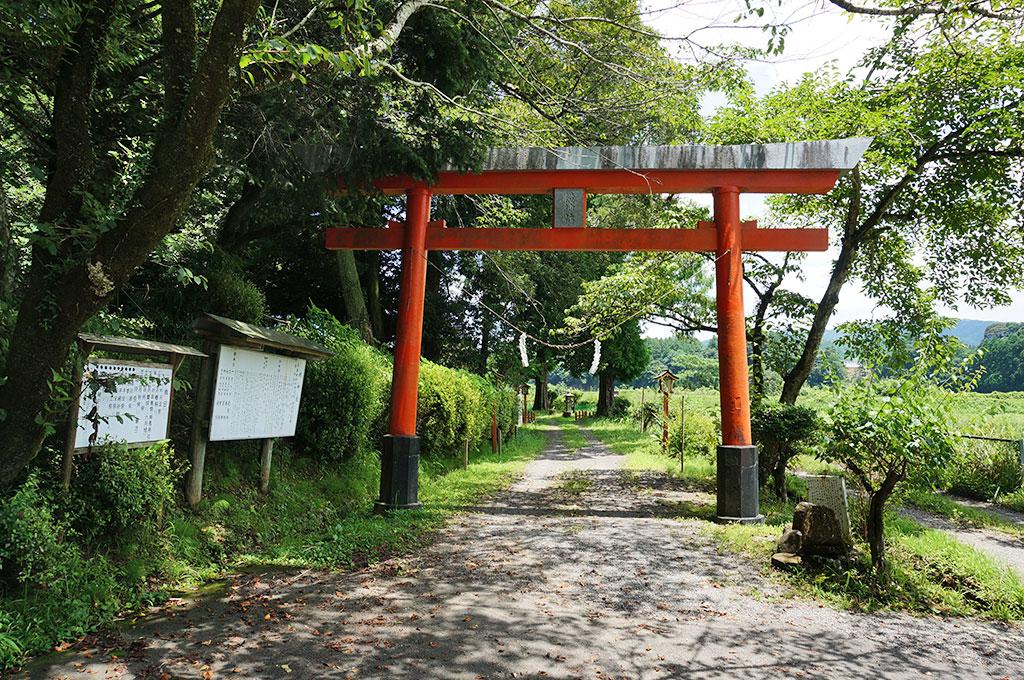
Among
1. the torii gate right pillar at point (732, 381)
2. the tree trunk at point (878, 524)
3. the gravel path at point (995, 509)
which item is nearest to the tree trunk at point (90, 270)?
the tree trunk at point (878, 524)

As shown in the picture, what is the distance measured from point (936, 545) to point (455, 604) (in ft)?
16.7

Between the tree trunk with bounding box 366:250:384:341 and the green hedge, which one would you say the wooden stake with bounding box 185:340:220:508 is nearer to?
the green hedge

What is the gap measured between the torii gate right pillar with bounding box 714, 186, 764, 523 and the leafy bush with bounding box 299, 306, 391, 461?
5.00 m

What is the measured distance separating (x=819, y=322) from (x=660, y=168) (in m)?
4.95

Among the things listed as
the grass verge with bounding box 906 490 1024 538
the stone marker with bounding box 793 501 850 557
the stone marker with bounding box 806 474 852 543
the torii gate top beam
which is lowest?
the grass verge with bounding box 906 490 1024 538

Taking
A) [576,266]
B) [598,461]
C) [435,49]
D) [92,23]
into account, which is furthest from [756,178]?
[576,266]

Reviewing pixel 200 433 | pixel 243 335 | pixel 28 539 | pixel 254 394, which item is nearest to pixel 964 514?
pixel 254 394

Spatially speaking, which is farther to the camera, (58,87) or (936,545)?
(936,545)

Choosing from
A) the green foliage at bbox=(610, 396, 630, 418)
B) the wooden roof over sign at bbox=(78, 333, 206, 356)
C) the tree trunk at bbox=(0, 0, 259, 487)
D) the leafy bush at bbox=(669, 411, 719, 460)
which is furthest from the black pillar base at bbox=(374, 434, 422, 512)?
the green foliage at bbox=(610, 396, 630, 418)

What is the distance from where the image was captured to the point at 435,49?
9.27m

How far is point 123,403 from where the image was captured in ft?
17.3

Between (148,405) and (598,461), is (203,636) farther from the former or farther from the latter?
(598,461)

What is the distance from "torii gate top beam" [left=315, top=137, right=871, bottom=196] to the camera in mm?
8625

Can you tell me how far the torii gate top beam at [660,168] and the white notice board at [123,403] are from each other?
4006 millimetres
